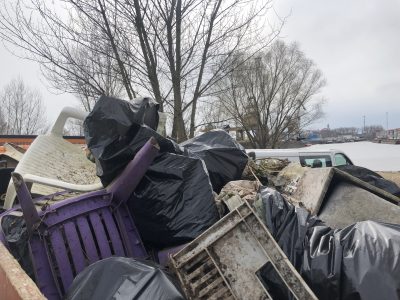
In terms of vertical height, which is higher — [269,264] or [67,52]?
[67,52]

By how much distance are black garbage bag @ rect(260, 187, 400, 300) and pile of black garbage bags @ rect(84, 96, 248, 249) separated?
0.57 meters

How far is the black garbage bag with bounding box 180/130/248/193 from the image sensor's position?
147 inches

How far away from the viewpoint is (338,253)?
75.6 inches

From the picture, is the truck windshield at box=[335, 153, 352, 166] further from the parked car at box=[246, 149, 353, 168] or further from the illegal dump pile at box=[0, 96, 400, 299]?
the illegal dump pile at box=[0, 96, 400, 299]

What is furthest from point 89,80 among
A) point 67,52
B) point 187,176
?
point 187,176

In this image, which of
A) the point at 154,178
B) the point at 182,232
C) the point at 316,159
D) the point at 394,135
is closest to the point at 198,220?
the point at 182,232

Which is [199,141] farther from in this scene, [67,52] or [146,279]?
[67,52]

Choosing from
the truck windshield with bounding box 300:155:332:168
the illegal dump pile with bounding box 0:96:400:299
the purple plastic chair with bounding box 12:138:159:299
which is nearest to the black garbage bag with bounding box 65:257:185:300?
the illegal dump pile with bounding box 0:96:400:299

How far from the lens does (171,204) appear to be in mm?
2674

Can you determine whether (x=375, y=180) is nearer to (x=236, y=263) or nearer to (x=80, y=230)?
(x=236, y=263)

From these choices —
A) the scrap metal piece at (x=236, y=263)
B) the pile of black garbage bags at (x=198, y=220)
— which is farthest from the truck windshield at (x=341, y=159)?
the scrap metal piece at (x=236, y=263)

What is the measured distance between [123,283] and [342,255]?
1021 millimetres

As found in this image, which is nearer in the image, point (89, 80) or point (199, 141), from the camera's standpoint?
point (199, 141)

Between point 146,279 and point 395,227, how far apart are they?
1.24 meters
